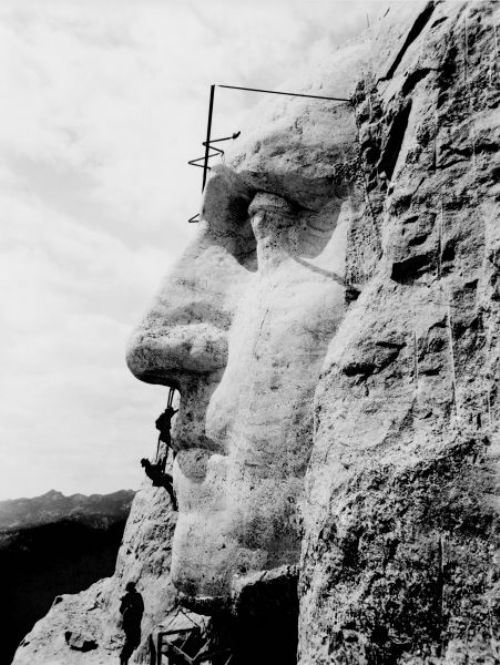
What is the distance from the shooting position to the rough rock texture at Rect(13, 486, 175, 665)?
550cm

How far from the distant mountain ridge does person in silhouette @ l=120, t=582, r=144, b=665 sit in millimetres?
5853

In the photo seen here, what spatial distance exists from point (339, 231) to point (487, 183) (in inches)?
36.3

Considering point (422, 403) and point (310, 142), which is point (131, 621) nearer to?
point (422, 403)

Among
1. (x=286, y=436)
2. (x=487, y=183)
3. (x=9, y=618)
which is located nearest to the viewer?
(x=487, y=183)

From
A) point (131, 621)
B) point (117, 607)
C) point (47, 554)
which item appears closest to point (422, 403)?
point (131, 621)

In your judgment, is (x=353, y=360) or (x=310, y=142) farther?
(x=310, y=142)

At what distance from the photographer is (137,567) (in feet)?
19.4

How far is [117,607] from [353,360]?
15.9 ft

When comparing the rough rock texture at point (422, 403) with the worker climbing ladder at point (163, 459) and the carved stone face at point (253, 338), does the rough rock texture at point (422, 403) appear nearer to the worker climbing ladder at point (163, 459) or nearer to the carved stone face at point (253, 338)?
the carved stone face at point (253, 338)

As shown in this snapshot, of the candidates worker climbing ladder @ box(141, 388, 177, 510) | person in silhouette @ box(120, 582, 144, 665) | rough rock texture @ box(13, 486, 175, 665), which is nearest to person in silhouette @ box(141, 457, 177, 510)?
worker climbing ladder @ box(141, 388, 177, 510)

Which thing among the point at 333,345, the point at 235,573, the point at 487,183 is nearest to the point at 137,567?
the point at 235,573

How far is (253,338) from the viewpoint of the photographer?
2926mm

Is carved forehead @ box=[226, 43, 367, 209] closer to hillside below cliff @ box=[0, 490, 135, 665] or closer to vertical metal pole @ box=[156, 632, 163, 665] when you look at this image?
vertical metal pole @ box=[156, 632, 163, 665]

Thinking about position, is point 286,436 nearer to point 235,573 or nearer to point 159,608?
point 235,573
